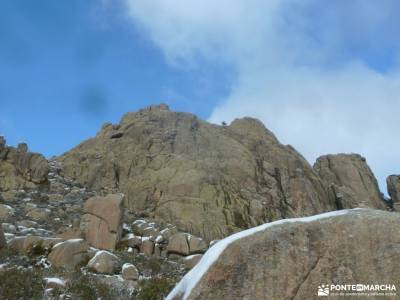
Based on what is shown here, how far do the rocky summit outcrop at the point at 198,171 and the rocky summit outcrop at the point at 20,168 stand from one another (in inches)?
225

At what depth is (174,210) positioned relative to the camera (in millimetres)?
45062

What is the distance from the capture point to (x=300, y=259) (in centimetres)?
633

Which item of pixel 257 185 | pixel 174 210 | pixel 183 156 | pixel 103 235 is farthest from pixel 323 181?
pixel 103 235

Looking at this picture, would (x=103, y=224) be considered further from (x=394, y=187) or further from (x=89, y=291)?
(x=394, y=187)

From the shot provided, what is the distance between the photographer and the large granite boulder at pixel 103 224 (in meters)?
31.8

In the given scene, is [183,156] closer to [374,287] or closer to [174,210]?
[174,210]

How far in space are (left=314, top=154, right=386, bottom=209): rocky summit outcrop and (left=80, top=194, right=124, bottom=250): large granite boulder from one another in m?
37.8

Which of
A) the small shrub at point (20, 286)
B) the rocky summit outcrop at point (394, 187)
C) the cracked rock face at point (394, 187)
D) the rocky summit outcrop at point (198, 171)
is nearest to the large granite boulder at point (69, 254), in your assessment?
the small shrub at point (20, 286)

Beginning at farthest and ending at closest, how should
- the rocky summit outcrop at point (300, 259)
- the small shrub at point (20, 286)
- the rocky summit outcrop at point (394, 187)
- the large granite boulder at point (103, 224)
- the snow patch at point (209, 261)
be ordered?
the rocky summit outcrop at point (394, 187)
the large granite boulder at point (103, 224)
the small shrub at point (20, 286)
the snow patch at point (209, 261)
the rocky summit outcrop at point (300, 259)

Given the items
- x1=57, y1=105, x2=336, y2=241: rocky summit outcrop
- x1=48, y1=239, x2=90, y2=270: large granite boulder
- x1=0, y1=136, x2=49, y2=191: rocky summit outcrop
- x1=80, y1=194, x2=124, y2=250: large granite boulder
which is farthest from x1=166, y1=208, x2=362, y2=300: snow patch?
x1=0, y1=136, x2=49, y2=191: rocky summit outcrop

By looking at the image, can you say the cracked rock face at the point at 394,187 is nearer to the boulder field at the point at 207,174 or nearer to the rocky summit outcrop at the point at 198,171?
the boulder field at the point at 207,174

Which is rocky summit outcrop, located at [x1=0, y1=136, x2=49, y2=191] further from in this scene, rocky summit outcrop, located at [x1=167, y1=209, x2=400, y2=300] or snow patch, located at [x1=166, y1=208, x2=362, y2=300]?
rocky summit outcrop, located at [x1=167, y1=209, x2=400, y2=300]

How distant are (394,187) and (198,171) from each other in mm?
37958

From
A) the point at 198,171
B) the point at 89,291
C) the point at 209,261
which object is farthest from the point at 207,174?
the point at 209,261
